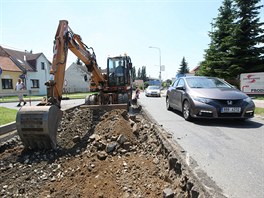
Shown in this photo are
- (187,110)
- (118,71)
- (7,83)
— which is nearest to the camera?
(187,110)

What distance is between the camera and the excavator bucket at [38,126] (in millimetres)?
4801

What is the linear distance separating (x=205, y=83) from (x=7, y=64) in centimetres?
3409

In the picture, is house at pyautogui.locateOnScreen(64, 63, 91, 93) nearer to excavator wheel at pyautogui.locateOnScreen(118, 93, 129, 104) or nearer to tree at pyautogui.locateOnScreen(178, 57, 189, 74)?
tree at pyautogui.locateOnScreen(178, 57, 189, 74)

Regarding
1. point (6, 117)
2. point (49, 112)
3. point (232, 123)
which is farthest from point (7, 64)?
point (232, 123)

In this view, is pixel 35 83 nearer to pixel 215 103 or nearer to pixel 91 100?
pixel 91 100

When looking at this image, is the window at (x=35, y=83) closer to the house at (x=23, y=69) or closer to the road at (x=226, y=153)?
the house at (x=23, y=69)

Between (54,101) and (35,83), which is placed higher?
(35,83)

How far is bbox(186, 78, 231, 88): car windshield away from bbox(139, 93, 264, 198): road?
4.28 feet

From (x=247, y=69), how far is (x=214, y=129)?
19.2 metres

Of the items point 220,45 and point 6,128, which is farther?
point 220,45

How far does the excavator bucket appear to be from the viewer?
15.8ft

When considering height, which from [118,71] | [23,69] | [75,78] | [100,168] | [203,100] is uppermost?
[23,69]

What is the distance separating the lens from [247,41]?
22266 millimetres

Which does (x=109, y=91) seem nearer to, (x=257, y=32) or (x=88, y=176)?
(x=88, y=176)
